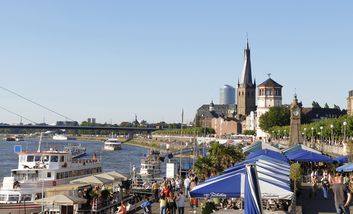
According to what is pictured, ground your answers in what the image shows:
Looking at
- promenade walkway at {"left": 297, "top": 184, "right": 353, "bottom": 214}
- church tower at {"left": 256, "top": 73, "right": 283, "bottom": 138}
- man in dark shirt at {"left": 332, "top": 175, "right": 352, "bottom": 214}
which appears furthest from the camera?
church tower at {"left": 256, "top": 73, "right": 283, "bottom": 138}

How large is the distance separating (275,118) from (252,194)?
14126 cm

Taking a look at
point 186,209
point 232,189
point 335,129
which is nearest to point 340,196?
point 232,189

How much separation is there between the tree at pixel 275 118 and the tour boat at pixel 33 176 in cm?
11275

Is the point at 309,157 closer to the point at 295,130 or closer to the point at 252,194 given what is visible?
the point at 252,194

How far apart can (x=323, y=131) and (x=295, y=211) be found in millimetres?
72397

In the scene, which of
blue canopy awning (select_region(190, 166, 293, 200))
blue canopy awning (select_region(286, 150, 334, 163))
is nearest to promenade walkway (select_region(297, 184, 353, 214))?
blue canopy awning (select_region(286, 150, 334, 163))

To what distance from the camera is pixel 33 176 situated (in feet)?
114

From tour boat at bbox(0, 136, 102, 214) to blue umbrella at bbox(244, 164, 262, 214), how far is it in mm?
18885

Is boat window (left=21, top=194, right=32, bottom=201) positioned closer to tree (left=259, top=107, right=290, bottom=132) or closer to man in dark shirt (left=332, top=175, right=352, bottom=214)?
man in dark shirt (left=332, top=175, right=352, bottom=214)

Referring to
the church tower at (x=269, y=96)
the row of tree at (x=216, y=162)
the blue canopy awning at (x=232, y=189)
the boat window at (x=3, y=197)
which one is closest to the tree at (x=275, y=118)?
the church tower at (x=269, y=96)

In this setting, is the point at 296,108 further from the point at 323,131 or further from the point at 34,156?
the point at 34,156

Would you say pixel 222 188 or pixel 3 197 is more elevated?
pixel 222 188

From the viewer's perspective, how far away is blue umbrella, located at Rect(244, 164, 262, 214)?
12.9 metres

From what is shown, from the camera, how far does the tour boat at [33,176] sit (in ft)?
99.0
